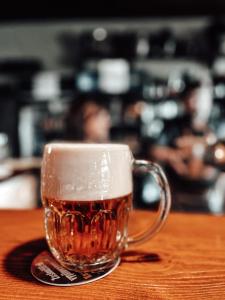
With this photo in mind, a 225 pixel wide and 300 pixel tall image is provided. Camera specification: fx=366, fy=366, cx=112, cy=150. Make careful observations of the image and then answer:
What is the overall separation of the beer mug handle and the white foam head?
0.19 ft

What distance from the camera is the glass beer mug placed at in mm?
580

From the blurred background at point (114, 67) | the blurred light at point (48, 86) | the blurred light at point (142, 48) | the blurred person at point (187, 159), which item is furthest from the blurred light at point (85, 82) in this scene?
the blurred person at point (187, 159)

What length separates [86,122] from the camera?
344 centimetres

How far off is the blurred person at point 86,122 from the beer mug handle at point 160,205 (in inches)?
109

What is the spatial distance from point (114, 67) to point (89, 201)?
5241 millimetres

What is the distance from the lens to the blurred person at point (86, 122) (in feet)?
11.3

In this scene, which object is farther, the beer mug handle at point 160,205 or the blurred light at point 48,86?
the blurred light at point 48,86

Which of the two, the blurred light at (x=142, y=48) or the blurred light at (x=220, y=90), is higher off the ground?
the blurred light at (x=142, y=48)

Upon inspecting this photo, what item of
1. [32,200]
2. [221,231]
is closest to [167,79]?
[32,200]

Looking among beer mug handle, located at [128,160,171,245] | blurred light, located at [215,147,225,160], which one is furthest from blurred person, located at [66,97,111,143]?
beer mug handle, located at [128,160,171,245]

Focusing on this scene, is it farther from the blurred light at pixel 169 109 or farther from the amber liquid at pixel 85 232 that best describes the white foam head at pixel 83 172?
the blurred light at pixel 169 109

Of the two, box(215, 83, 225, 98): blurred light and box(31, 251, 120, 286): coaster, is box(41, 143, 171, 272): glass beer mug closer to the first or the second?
box(31, 251, 120, 286): coaster

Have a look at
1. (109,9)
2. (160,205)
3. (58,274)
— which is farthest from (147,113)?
(58,274)

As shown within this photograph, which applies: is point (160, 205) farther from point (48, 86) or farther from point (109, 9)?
point (48, 86)
